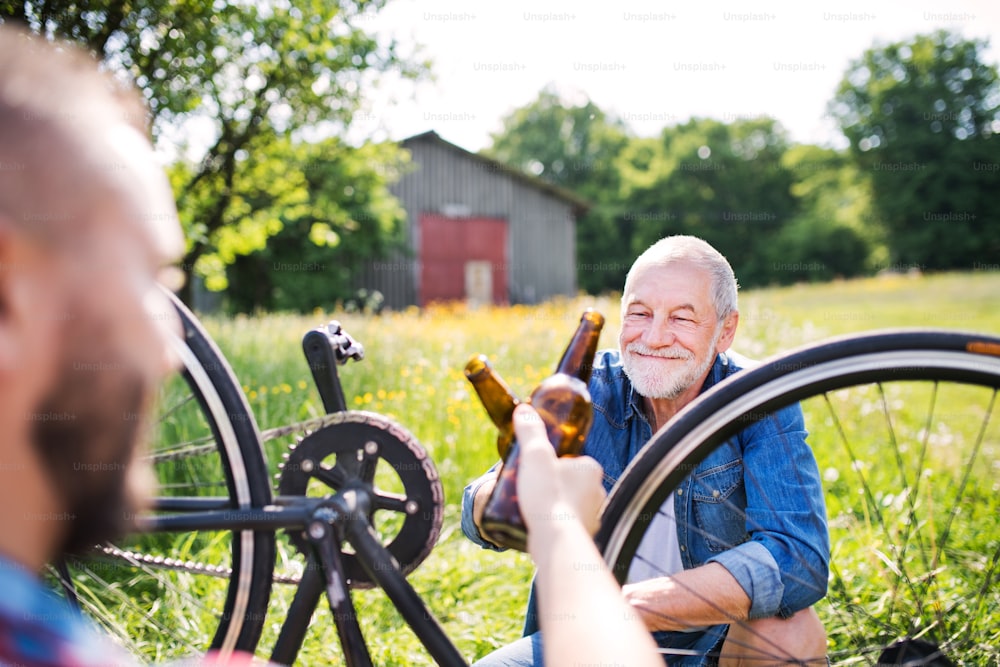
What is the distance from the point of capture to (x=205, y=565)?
74.4 inches

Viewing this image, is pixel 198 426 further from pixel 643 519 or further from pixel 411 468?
pixel 643 519

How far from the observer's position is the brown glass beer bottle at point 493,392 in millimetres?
1562

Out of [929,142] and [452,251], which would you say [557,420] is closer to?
[452,251]

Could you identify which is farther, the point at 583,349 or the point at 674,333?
the point at 674,333

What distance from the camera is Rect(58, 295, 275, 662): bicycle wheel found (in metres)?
1.70

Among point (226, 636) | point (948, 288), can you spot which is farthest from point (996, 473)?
point (948, 288)

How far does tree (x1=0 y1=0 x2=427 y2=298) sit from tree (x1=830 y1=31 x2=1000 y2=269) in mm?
31856

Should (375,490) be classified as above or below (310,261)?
below

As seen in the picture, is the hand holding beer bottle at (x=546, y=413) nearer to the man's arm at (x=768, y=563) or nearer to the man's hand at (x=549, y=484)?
the man's hand at (x=549, y=484)

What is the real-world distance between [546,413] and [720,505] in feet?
2.49

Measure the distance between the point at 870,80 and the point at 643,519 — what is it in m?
47.9

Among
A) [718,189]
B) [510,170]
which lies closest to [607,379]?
[510,170]

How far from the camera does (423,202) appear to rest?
20875 millimetres

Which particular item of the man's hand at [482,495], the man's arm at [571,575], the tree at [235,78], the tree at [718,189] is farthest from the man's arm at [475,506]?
the tree at [718,189]
